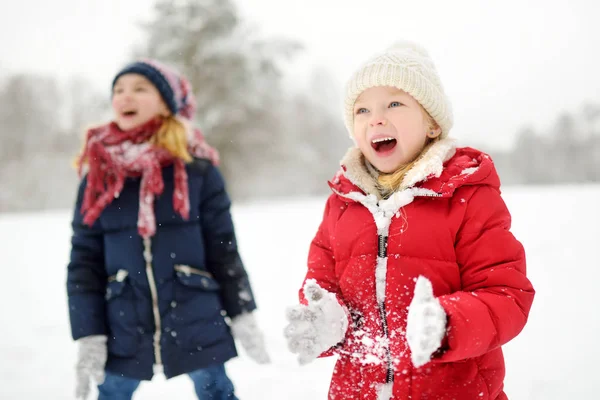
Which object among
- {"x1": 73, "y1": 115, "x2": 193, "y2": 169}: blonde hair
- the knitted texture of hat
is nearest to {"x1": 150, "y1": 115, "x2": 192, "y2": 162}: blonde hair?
{"x1": 73, "y1": 115, "x2": 193, "y2": 169}: blonde hair

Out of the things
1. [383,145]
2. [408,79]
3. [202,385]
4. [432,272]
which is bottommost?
[202,385]

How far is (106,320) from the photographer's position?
221 centimetres

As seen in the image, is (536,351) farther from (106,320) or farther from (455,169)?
(106,320)

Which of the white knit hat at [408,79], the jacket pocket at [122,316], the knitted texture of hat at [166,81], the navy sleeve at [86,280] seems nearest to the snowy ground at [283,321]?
the jacket pocket at [122,316]

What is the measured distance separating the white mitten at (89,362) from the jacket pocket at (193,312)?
0.34 m

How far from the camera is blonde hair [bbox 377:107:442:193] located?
1533 millimetres

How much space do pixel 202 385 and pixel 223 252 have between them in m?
0.66

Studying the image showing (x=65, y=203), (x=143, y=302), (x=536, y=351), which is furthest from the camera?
(x=65, y=203)

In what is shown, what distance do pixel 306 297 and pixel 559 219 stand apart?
6835mm

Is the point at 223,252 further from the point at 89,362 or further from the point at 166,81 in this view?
the point at 166,81

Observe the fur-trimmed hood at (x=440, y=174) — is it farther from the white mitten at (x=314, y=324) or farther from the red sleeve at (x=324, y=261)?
the white mitten at (x=314, y=324)

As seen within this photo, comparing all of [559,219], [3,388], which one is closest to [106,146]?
[3,388]

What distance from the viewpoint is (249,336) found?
2.27m

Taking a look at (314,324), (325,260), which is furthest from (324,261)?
(314,324)
